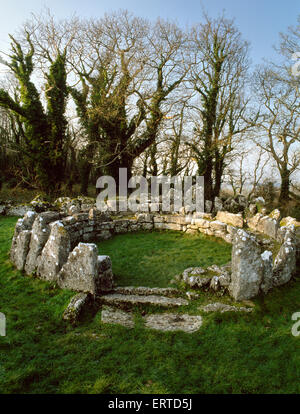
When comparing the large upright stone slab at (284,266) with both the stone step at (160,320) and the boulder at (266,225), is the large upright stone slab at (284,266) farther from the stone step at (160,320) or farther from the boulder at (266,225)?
the boulder at (266,225)

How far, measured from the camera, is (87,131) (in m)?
18.4

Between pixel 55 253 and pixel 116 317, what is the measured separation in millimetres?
1868

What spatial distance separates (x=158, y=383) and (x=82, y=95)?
2045cm

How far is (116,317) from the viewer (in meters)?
3.94

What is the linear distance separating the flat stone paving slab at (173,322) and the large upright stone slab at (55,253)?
2.11 metres

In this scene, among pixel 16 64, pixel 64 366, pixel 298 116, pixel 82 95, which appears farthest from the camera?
pixel 82 95

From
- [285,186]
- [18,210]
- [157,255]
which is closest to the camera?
[157,255]

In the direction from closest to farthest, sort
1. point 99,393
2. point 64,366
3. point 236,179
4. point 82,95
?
point 99,393, point 64,366, point 82,95, point 236,179

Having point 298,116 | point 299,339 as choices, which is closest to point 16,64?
point 298,116

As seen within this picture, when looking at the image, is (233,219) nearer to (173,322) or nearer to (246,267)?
(246,267)

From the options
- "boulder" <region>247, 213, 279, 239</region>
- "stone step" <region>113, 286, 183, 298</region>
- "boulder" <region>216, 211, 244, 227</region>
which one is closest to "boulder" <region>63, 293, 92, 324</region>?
"stone step" <region>113, 286, 183, 298</region>

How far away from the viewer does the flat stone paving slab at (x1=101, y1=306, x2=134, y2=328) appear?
3.79 m

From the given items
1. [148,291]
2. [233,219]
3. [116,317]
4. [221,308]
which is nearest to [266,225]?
[233,219]

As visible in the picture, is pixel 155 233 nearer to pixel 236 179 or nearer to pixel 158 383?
pixel 158 383
